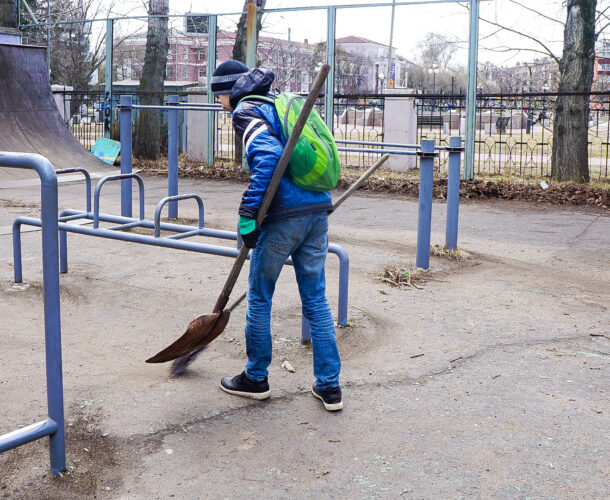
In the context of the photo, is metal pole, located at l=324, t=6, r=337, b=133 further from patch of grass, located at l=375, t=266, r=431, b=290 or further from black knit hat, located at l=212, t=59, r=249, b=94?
black knit hat, located at l=212, t=59, r=249, b=94

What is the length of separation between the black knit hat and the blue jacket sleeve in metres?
0.25

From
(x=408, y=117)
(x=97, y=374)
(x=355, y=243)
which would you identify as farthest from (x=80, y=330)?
(x=408, y=117)

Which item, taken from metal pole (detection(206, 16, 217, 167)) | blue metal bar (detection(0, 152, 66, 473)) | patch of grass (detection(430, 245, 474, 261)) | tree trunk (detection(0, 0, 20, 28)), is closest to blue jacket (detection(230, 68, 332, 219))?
blue metal bar (detection(0, 152, 66, 473))

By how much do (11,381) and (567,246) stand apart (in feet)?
18.1

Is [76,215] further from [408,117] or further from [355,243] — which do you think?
[408,117]

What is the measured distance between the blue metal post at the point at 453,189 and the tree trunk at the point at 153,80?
9.70 m

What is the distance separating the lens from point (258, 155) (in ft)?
10.7

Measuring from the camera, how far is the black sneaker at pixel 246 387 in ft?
11.9

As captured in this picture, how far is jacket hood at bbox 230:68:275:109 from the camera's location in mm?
3404

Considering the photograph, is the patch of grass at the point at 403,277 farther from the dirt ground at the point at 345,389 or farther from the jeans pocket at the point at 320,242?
the jeans pocket at the point at 320,242

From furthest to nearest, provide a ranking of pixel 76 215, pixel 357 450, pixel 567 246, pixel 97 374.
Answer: pixel 567 246 → pixel 76 215 → pixel 97 374 → pixel 357 450

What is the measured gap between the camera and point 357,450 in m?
3.10

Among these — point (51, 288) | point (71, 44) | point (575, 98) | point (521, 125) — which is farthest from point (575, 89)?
point (71, 44)

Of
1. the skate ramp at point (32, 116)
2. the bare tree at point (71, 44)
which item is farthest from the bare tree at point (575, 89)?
the bare tree at point (71, 44)
